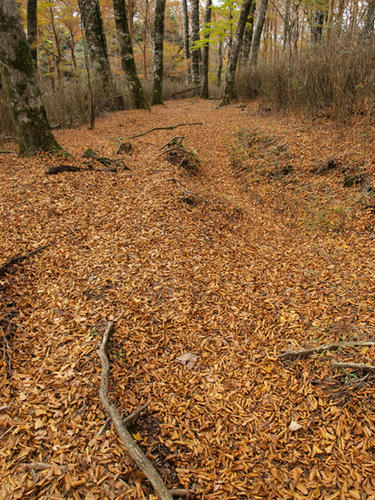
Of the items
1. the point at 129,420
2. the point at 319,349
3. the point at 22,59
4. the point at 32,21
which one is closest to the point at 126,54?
the point at 32,21

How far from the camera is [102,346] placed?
88.9 inches

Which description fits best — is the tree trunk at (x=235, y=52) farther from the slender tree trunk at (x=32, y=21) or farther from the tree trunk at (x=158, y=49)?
the slender tree trunk at (x=32, y=21)

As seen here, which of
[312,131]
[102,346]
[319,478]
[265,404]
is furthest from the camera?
[312,131]

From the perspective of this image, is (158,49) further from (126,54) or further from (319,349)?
(319,349)

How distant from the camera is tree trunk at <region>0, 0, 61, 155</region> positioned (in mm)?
4473

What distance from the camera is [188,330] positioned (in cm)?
260

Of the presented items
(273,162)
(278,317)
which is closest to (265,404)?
(278,317)

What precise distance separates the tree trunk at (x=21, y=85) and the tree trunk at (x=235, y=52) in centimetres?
700

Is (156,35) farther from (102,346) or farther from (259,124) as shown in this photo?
(102,346)

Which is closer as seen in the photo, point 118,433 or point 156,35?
point 118,433

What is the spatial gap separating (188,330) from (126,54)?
33.6 feet

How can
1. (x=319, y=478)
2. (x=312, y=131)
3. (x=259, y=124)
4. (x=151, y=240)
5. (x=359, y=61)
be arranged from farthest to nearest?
(x=259, y=124)
(x=312, y=131)
(x=359, y=61)
(x=151, y=240)
(x=319, y=478)

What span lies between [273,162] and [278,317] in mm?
4124

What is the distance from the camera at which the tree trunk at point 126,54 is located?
9112mm
